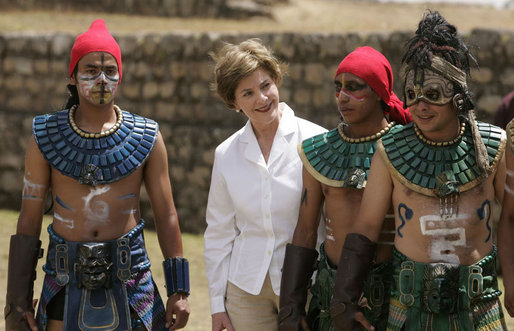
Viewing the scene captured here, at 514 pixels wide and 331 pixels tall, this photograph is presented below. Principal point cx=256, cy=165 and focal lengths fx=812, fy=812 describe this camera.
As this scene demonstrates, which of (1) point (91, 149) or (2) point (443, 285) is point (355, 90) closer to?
(2) point (443, 285)

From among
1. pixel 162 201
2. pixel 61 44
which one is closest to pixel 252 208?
pixel 162 201

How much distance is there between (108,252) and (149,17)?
12.2 meters

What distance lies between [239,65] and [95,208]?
1037 mm

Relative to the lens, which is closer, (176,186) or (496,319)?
(496,319)

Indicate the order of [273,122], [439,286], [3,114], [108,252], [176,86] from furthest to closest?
[3,114]
[176,86]
[273,122]
[108,252]
[439,286]

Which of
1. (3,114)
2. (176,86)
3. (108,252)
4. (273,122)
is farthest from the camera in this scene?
(3,114)

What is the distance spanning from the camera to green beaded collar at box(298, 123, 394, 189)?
3840mm

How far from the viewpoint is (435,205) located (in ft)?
11.7

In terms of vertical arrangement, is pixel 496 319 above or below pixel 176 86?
below

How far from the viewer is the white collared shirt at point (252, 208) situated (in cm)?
419

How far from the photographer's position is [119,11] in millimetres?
16219

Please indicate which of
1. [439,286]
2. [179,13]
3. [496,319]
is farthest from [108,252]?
[179,13]

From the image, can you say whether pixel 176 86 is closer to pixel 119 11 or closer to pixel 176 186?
pixel 176 186

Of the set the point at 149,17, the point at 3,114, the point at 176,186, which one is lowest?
the point at 176,186
